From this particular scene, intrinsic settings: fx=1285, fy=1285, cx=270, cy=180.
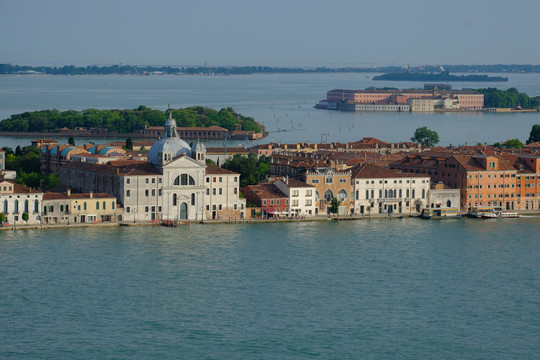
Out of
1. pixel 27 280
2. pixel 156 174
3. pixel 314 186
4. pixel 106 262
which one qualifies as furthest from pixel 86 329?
pixel 314 186

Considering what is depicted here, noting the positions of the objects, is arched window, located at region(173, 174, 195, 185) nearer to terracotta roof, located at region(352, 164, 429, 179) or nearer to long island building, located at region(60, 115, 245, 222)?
long island building, located at region(60, 115, 245, 222)

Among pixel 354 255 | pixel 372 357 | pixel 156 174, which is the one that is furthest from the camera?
pixel 156 174

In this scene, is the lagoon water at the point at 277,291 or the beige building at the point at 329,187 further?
the beige building at the point at 329,187

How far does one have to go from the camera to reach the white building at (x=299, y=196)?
1281 inches

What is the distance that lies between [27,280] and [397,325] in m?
7.08

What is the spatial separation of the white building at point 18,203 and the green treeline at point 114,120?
3903 cm

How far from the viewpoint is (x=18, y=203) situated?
29812mm

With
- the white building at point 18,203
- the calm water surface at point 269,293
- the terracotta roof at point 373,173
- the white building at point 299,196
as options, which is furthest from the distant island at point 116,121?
the calm water surface at point 269,293

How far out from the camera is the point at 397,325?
20766 millimetres

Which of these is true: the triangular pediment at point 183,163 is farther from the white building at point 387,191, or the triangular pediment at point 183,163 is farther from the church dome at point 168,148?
the white building at point 387,191

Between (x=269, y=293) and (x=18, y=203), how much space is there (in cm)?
917

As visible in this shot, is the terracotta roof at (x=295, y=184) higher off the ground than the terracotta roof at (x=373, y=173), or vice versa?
Result: the terracotta roof at (x=373, y=173)

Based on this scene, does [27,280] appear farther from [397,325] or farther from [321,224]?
[321,224]

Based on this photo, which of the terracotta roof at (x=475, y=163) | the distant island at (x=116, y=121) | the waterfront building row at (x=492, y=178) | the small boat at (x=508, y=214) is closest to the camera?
the small boat at (x=508, y=214)
